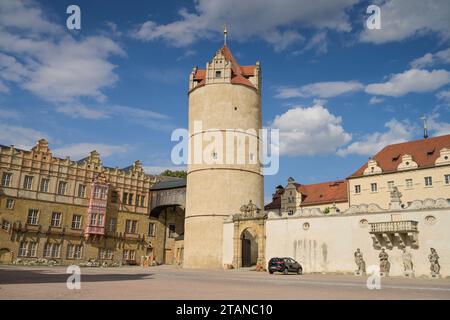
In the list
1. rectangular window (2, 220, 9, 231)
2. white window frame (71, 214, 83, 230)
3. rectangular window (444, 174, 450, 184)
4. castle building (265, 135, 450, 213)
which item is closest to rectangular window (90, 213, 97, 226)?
white window frame (71, 214, 83, 230)

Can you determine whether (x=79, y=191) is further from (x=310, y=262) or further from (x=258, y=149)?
(x=310, y=262)

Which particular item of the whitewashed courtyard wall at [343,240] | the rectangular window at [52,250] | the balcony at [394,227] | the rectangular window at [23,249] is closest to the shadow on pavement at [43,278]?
the whitewashed courtyard wall at [343,240]

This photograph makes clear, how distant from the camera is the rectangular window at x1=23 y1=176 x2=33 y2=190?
4466cm

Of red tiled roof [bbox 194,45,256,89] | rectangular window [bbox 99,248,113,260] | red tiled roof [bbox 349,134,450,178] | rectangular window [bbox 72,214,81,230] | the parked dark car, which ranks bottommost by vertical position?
the parked dark car

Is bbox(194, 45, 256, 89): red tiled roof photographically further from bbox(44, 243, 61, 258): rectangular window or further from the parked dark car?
bbox(44, 243, 61, 258): rectangular window

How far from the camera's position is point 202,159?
45531 mm

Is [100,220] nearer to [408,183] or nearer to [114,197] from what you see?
[114,197]

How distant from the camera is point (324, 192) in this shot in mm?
55219

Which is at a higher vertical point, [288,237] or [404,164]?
[404,164]

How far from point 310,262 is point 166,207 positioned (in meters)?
27.0

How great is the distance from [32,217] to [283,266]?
28239 mm

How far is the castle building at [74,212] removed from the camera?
43.5 metres

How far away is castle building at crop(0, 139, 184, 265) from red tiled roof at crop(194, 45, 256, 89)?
14.8 m
